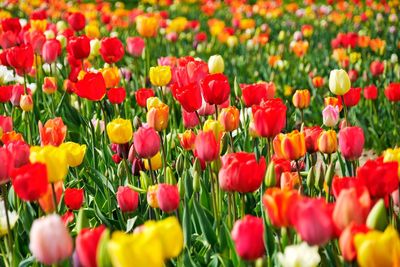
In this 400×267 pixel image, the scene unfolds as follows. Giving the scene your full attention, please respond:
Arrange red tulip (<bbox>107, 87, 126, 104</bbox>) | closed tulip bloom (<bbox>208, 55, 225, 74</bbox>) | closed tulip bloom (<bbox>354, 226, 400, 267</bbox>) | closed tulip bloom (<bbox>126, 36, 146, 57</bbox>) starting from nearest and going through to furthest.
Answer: closed tulip bloom (<bbox>354, 226, 400, 267</bbox>) → red tulip (<bbox>107, 87, 126, 104</bbox>) → closed tulip bloom (<bbox>208, 55, 225, 74</bbox>) → closed tulip bloom (<bbox>126, 36, 146, 57</bbox>)

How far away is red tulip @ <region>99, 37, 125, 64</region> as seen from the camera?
12.0ft

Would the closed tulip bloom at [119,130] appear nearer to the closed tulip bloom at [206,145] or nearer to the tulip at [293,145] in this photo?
the closed tulip bloom at [206,145]

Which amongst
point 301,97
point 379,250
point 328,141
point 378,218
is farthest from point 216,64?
point 379,250

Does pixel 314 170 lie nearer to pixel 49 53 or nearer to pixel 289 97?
pixel 49 53

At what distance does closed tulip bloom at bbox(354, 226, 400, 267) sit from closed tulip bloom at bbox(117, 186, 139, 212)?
1.02m

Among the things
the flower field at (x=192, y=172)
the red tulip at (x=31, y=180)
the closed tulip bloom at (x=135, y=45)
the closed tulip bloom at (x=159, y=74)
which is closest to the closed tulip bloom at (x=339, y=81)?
the flower field at (x=192, y=172)

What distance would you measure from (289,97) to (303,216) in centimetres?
368

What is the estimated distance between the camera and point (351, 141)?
213 centimetres

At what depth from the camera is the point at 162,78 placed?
323 cm

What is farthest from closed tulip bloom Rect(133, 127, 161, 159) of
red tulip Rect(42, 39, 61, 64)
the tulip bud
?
red tulip Rect(42, 39, 61, 64)

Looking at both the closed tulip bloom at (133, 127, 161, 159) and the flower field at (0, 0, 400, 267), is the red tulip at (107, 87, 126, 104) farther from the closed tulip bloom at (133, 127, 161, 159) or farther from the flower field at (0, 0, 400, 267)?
the closed tulip bloom at (133, 127, 161, 159)

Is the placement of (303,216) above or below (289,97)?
above

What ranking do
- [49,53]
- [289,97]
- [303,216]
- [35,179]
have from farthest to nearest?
[289,97]
[49,53]
[35,179]
[303,216]

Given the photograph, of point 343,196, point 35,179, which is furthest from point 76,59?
point 343,196
